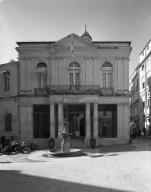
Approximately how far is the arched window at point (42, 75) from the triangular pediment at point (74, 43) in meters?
2.81

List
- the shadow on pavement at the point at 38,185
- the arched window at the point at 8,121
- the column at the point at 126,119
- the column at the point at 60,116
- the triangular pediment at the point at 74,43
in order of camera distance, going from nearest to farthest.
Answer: the shadow on pavement at the point at 38,185 < the column at the point at 60,116 < the column at the point at 126,119 < the triangular pediment at the point at 74,43 < the arched window at the point at 8,121

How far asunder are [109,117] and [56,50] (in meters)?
10.1

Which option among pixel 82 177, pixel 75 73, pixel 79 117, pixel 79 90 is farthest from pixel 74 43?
pixel 82 177

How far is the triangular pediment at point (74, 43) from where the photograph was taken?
113 feet

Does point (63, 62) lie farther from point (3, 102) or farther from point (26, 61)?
point (3, 102)

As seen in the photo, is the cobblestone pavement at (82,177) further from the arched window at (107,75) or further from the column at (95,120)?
the arched window at (107,75)

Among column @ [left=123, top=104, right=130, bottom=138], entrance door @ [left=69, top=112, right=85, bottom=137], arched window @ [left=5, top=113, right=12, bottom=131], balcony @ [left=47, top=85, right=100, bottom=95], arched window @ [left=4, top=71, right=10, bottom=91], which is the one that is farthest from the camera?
entrance door @ [left=69, top=112, right=85, bottom=137]

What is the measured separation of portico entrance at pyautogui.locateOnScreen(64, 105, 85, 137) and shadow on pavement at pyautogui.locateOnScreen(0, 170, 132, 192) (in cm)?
1974

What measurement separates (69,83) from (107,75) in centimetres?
454

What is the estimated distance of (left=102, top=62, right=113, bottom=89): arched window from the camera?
34812 millimetres

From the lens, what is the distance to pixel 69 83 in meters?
34.7

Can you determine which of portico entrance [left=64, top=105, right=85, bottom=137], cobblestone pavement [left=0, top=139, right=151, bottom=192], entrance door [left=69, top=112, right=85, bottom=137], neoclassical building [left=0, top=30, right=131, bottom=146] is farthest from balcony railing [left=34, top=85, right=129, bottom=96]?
cobblestone pavement [left=0, top=139, right=151, bottom=192]

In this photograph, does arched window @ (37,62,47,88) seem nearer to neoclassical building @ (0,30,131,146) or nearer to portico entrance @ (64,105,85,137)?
neoclassical building @ (0,30,131,146)

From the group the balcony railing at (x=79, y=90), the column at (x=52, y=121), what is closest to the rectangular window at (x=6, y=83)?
the balcony railing at (x=79, y=90)
